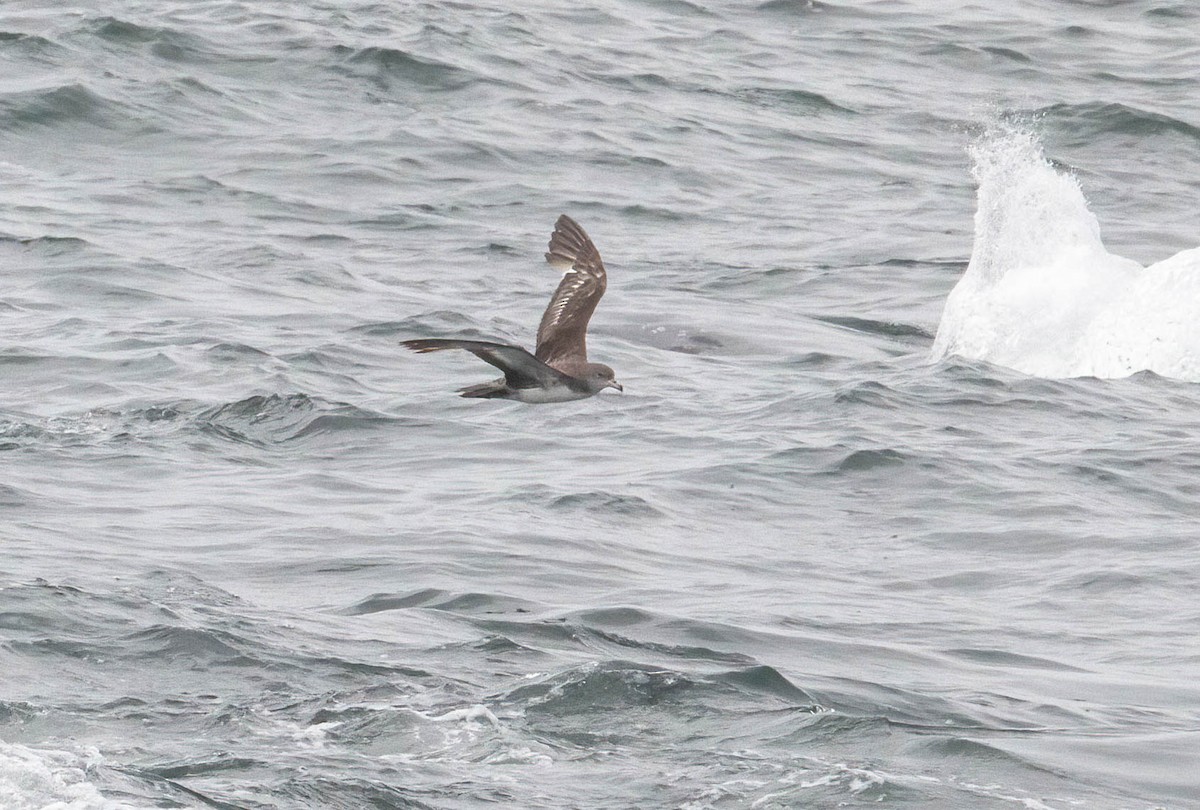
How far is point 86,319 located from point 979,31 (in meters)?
16.1

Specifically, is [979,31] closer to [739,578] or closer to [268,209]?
[268,209]

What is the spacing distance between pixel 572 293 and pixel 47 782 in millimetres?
4626

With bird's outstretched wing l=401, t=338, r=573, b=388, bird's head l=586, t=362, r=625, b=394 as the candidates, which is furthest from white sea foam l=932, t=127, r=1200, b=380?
A: bird's outstretched wing l=401, t=338, r=573, b=388

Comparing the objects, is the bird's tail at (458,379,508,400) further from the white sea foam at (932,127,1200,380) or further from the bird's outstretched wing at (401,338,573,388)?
the white sea foam at (932,127,1200,380)

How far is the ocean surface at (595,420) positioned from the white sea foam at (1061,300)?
43 mm

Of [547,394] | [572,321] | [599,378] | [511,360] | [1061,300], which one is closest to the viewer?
[511,360]

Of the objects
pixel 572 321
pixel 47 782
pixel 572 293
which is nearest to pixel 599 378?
pixel 572 321

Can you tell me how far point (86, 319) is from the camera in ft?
51.4

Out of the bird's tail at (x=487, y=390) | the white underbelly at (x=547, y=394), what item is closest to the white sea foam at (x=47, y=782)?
the bird's tail at (x=487, y=390)

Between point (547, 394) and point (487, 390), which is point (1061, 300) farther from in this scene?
point (487, 390)

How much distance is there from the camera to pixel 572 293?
11.1 m

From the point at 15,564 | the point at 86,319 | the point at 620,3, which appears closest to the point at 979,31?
the point at 620,3

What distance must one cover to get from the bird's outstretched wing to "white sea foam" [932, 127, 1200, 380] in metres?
6.80

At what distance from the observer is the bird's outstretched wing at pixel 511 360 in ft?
26.1
